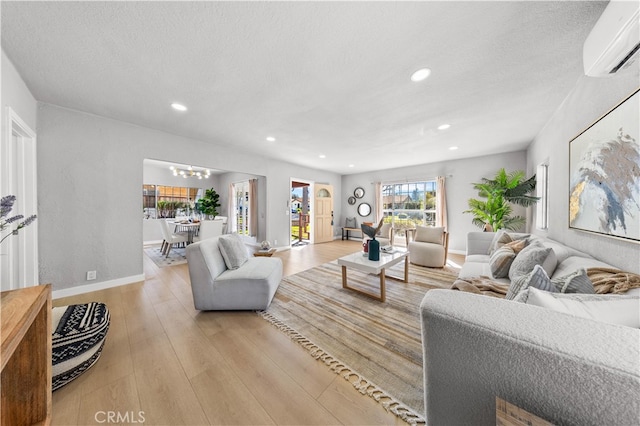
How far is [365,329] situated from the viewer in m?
1.87

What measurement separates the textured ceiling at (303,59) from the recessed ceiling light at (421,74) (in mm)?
55

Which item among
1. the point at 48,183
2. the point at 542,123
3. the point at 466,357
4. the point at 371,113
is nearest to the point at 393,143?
the point at 371,113

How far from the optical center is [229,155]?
161 inches

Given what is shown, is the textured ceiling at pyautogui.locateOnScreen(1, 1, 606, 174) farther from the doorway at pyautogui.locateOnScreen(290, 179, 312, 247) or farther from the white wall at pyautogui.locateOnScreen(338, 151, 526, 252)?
the doorway at pyautogui.locateOnScreen(290, 179, 312, 247)

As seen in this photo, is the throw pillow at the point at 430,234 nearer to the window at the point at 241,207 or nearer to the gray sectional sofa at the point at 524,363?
the gray sectional sofa at the point at 524,363

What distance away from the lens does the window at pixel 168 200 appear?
20.7 feet

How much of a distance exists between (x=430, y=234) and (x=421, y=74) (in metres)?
2.97

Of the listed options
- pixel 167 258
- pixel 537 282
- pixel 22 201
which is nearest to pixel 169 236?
pixel 167 258

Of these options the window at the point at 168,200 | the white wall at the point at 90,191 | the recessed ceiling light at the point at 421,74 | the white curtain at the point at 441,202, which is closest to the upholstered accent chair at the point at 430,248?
the white curtain at the point at 441,202

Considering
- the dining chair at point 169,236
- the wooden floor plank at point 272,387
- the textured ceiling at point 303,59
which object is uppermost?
the textured ceiling at point 303,59

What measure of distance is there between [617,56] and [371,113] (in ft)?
5.89

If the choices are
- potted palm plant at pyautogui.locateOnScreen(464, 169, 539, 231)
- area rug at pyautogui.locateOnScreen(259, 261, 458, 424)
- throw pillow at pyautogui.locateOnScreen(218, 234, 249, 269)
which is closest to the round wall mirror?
A: potted palm plant at pyautogui.locateOnScreen(464, 169, 539, 231)

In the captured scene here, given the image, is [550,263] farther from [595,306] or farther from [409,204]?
[409,204]

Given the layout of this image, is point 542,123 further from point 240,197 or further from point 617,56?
point 240,197
